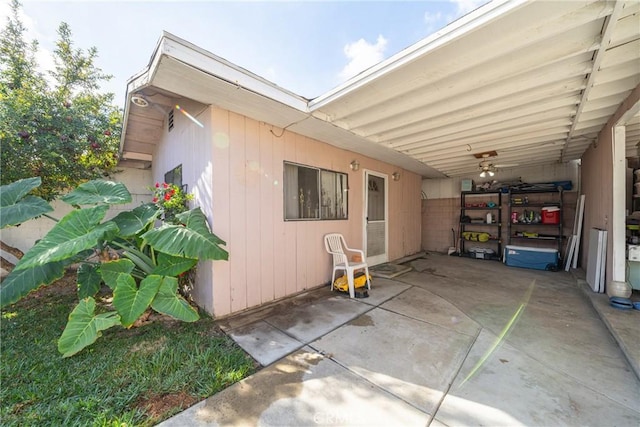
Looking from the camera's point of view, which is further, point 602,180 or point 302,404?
point 602,180

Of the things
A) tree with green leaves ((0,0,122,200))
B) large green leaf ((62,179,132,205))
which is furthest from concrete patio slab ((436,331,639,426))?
tree with green leaves ((0,0,122,200))

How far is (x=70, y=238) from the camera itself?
2047mm

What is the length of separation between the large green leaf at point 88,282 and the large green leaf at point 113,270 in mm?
415

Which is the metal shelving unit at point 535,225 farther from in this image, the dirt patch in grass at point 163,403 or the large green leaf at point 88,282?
the large green leaf at point 88,282

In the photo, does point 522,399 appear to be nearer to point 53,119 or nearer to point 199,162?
point 199,162

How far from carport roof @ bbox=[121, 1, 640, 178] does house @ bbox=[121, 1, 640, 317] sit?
0.05 feet

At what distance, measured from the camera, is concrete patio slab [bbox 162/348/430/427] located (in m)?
1.44

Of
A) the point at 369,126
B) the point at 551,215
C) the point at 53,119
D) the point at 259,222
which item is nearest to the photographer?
Result: the point at 259,222

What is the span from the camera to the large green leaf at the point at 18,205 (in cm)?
221

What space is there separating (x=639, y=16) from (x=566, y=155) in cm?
468

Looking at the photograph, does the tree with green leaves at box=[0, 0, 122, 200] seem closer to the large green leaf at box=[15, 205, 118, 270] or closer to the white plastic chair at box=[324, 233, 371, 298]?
the large green leaf at box=[15, 205, 118, 270]

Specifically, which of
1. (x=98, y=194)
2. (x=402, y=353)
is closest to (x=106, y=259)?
(x=98, y=194)

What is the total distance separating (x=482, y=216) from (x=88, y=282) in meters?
8.84

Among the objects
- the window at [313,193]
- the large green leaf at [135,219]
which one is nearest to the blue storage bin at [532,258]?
the window at [313,193]
